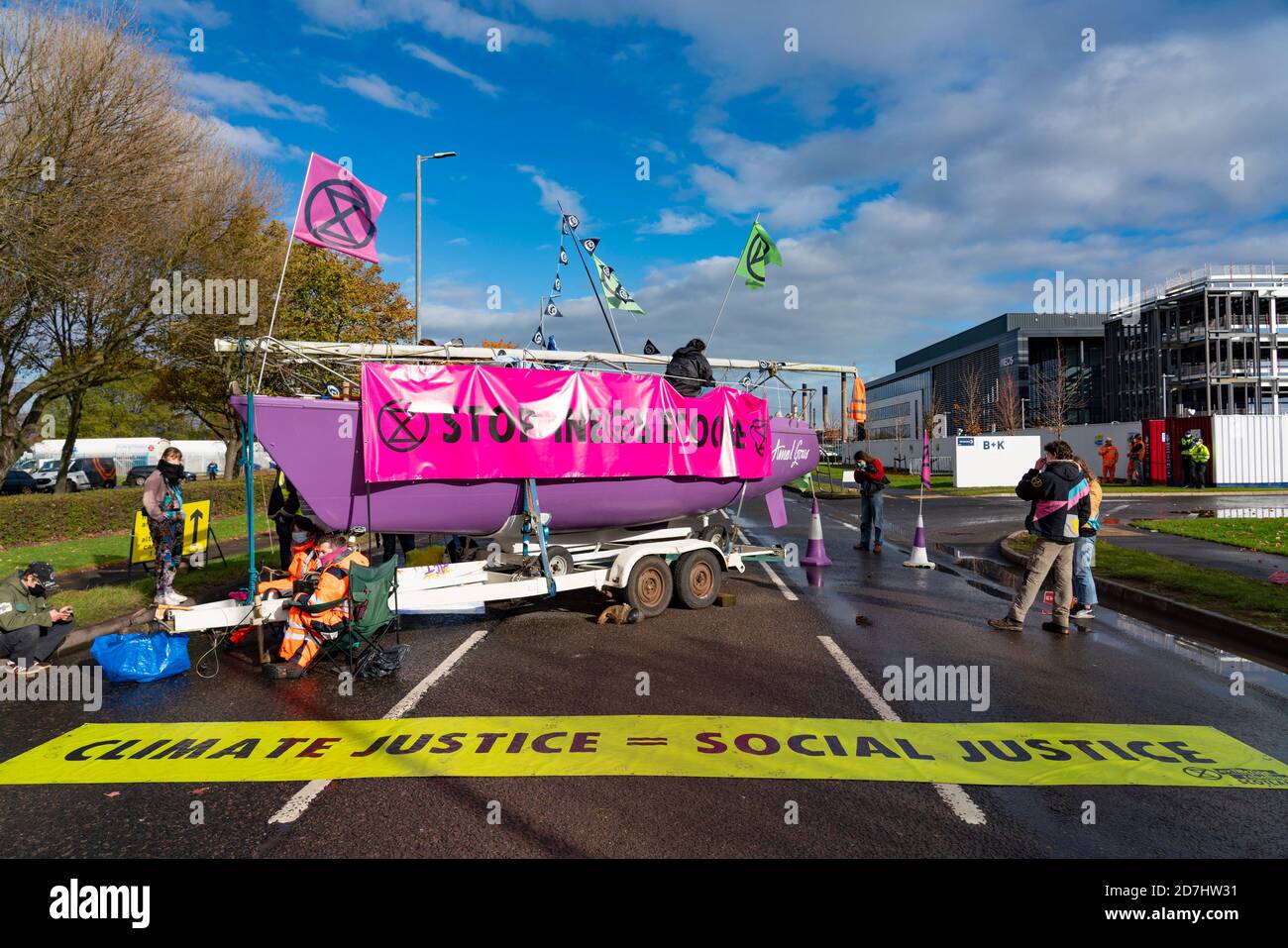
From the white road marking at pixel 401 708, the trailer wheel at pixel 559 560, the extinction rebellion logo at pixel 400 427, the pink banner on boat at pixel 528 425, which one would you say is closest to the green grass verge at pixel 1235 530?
the pink banner on boat at pixel 528 425

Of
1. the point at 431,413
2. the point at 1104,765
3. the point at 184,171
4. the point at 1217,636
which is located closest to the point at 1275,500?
the point at 1217,636

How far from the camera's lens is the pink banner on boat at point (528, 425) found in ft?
24.8

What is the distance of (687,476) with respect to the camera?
394 inches

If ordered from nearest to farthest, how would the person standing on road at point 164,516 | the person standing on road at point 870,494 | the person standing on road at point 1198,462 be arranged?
the person standing on road at point 164,516, the person standing on road at point 870,494, the person standing on road at point 1198,462

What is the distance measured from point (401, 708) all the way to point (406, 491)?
263 centimetres

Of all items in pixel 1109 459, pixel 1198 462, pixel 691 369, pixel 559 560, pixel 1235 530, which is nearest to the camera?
pixel 559 560

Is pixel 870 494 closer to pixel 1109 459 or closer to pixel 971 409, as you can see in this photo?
pixel 1109 459

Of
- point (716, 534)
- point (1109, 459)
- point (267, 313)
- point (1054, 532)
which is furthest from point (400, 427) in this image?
point (1109, 459)

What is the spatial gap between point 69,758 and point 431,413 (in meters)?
3.97

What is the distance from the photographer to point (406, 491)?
7.90 m

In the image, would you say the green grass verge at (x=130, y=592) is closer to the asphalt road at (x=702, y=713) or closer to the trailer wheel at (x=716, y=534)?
the asphalt road at (x=702, y=713)

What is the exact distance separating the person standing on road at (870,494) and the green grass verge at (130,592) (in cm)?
1082

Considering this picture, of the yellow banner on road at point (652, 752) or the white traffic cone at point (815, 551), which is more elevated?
the white traffic cone at point (815, 551)

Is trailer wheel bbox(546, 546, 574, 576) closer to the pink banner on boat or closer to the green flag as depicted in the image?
the pink banner on boat
